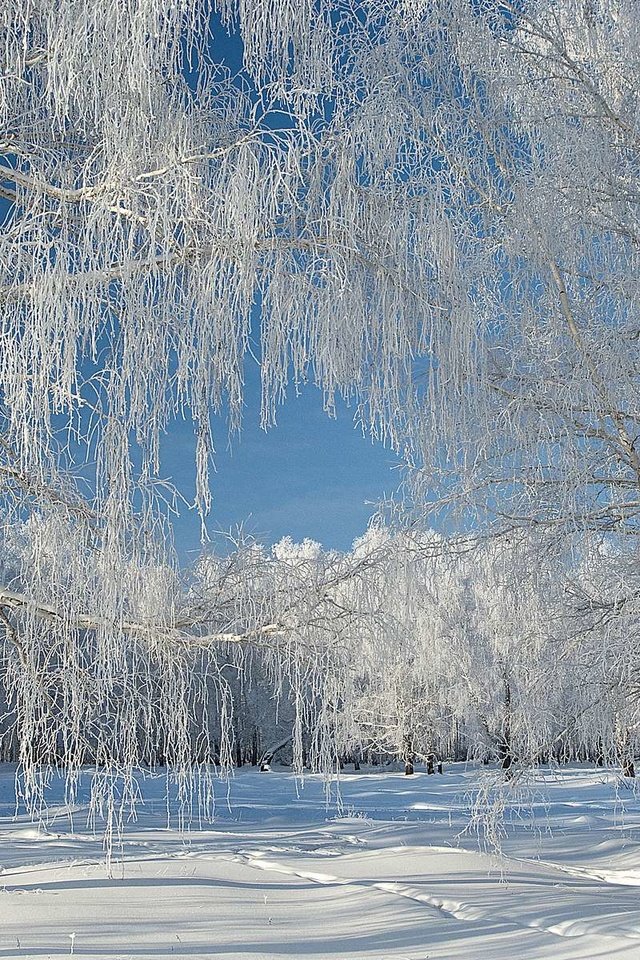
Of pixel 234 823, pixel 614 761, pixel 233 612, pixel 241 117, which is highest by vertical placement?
pixel 241 117

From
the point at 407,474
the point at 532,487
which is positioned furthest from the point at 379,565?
the point at 532,487

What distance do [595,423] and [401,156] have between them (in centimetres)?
210

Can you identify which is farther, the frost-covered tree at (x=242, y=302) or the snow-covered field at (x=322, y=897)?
the snow-covered field at (x=322, y=897)

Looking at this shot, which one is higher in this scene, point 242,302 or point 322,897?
point 242,302

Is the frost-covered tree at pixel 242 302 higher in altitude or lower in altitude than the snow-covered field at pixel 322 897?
higher

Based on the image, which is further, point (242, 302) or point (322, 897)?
point (322, 897)

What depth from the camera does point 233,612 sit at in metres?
5.09

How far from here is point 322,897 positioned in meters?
5.20

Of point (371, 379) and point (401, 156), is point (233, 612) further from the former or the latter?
point (401, 156)

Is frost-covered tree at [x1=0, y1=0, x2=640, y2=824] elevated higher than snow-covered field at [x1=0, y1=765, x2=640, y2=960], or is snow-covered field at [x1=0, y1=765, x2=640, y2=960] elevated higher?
frost-covered tree at [x1=0, y1=0, x2=640, y2=824]

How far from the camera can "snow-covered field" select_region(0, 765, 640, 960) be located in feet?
13.1

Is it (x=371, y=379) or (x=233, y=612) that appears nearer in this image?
(x=371, y=379)

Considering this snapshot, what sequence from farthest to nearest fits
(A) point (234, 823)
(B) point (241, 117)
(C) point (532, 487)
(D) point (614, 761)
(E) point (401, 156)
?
(A) point (234, 823) → (D) point (614, 761) → (C) point (532, 487) → (E) point (401, 156) → (B) point (241, 117)

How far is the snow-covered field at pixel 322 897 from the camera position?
3.98 meters
